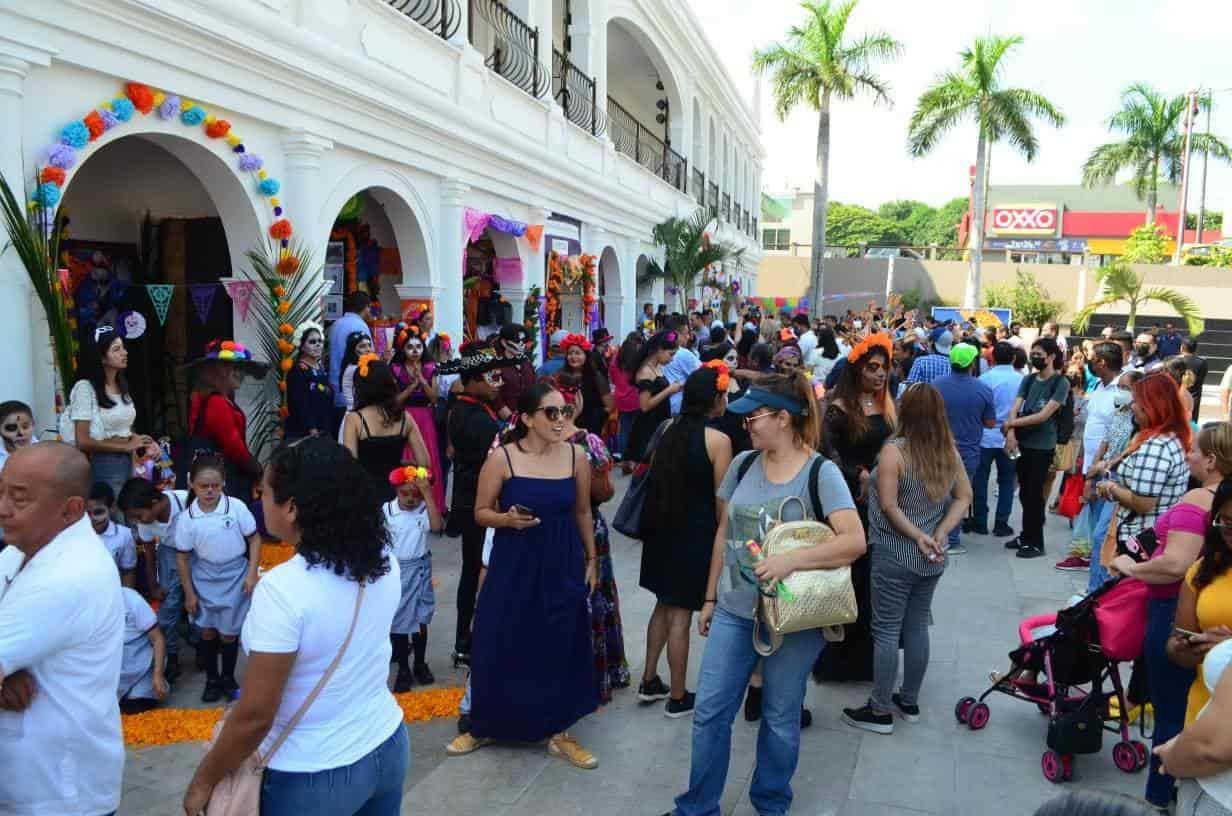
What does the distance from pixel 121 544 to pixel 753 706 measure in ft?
11.0

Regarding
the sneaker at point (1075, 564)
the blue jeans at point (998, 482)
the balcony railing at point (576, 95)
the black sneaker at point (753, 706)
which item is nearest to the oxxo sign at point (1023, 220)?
the balcony railing at point (576, 95)

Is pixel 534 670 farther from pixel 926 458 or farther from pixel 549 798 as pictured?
pixel 926 458

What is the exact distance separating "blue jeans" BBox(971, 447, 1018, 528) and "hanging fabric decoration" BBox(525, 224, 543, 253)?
23.0ft

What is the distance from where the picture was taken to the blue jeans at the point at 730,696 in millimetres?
3291

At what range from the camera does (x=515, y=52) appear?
12398 millimetres

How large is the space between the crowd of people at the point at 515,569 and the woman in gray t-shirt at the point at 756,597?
0.04ft

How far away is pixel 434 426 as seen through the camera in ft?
26.1

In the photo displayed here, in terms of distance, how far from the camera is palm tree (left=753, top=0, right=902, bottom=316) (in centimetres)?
2497

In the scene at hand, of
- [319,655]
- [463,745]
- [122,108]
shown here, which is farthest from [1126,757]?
[122,108]

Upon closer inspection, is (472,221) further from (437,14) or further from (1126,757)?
(1126,757)

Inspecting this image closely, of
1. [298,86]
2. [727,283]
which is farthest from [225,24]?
[727,283]

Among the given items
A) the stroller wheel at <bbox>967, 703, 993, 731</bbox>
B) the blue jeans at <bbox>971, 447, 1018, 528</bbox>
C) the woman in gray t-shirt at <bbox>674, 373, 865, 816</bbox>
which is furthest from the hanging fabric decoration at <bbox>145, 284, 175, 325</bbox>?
the blue jeans at <bbox>971, 447, 1018, 528</bbox>

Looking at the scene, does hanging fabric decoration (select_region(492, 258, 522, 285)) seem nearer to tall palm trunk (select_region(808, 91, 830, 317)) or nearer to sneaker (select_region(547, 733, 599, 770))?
sneaker (select_region(547, 733, 599, 770))

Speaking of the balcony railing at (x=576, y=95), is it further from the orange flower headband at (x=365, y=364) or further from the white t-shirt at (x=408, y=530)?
the white t-shirt at (x=408, y=530)
